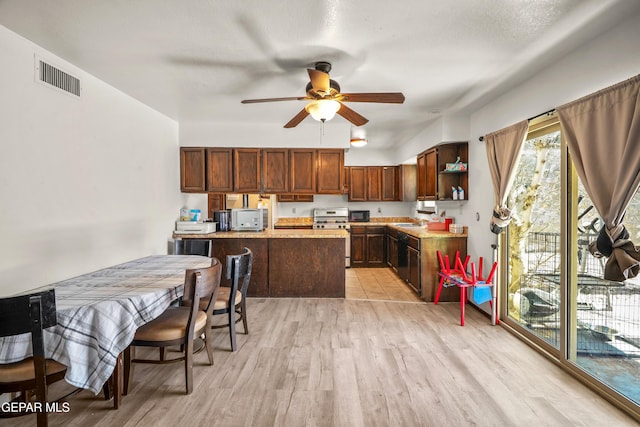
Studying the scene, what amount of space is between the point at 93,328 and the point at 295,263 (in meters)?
2.91

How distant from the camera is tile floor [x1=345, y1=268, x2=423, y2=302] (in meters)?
4.63

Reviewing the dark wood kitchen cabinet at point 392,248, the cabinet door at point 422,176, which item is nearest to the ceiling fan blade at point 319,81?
the cabinet door at point 422,176

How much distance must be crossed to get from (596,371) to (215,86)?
13.2 feet

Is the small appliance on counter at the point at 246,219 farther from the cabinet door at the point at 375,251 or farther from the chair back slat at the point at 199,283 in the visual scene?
the cabinet door at the point at 375,251

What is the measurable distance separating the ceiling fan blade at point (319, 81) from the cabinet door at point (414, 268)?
276 cm

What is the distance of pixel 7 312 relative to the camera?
1471mm

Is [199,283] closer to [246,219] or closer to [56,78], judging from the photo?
[56,78]

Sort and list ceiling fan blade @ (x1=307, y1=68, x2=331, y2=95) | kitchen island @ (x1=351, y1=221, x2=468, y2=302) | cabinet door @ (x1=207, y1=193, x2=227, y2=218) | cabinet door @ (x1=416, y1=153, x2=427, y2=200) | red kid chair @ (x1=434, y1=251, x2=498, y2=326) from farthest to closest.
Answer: cabinet door @ (x1=207, y1=193, x2=227, y2=218), cabinet door @ (x1=416, y1=153, x2=427, y2=200), kitchen island @ (x1=351, y1=221, x2=468, y2=302), red kid chair @ (x1=434, y1=251, x2=498, y2=326), ceiling fan blade @ (x1=307, y1=68, x2=331, y2=95)

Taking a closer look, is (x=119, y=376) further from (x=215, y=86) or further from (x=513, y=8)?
(x=513, y=8)

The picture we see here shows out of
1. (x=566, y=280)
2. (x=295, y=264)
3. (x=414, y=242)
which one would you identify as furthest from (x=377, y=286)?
(x=566, y=280)

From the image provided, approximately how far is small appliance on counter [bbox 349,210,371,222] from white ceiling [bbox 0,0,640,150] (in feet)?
Result: 12.3

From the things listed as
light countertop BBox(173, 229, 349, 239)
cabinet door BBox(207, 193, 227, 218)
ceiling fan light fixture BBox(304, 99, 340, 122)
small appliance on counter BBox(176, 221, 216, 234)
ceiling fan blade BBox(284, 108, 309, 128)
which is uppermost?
ceiling fan blade BBox(284, 108, 309, 128)

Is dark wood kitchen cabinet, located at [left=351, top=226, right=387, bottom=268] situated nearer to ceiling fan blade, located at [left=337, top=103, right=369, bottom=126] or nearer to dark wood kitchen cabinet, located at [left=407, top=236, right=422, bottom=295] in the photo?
dark wood kitchen cabinet, located at [left=407, top=236, right=422, bottom=295]

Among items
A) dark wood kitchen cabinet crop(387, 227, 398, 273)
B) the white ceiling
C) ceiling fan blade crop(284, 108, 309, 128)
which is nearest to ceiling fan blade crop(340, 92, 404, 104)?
the white ceiling
